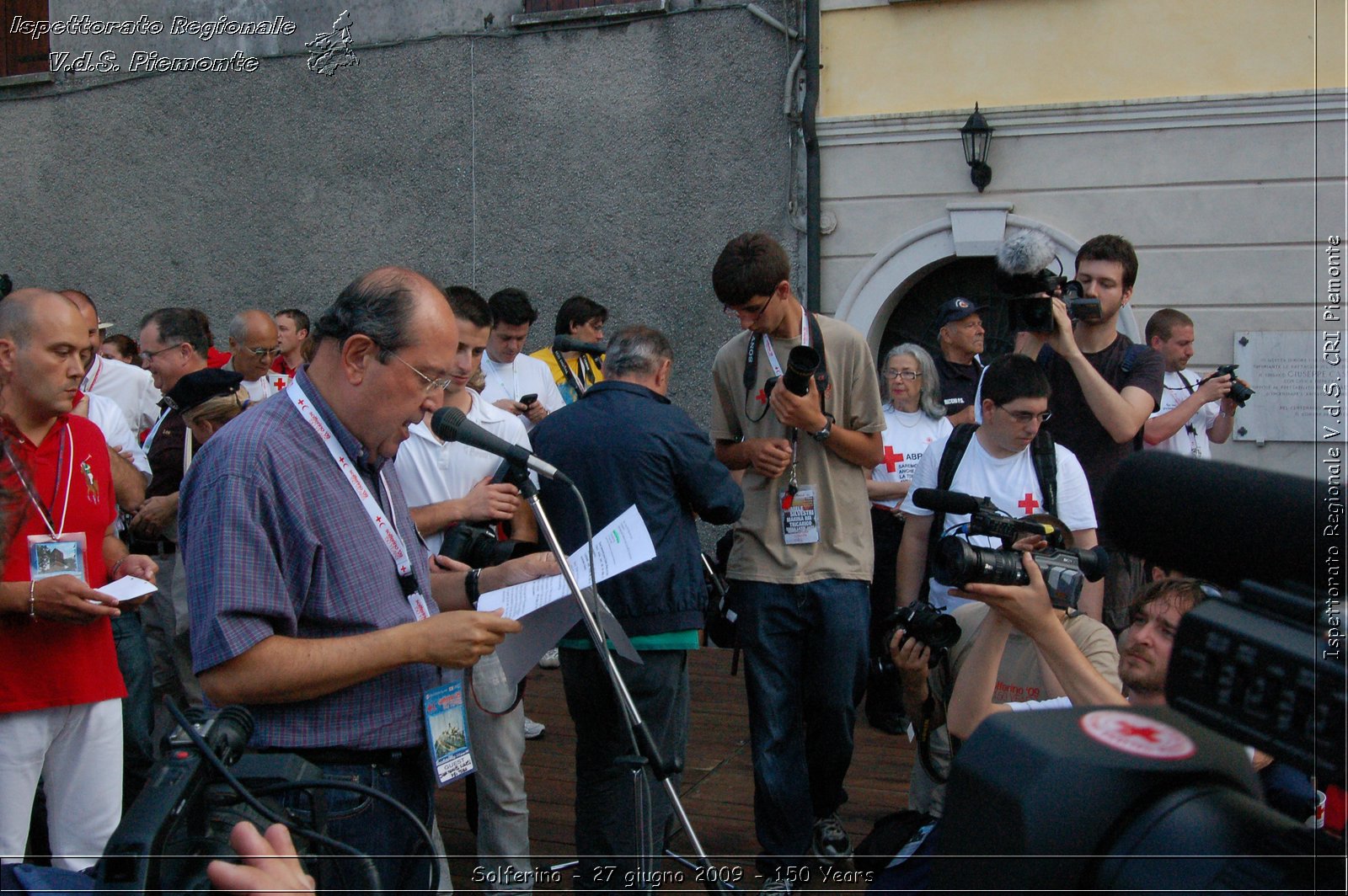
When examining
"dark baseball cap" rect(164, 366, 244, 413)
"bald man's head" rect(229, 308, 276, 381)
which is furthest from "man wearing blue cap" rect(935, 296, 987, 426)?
"bald man's head" rect(229, 308, 276, 381)

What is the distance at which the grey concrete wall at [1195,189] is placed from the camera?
7.50 metres

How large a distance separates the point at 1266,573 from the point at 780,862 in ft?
11.6

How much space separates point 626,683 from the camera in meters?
3.80

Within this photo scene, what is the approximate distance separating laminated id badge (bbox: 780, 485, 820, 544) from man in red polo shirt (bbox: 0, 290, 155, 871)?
2.14m

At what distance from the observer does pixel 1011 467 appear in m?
4.06

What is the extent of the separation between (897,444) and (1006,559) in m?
3.43

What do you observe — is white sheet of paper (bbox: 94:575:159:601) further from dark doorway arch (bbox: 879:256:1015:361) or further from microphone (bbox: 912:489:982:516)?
dark doorway arch (bbox: 879:256:1015:361)

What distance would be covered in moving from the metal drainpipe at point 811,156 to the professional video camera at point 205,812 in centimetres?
723

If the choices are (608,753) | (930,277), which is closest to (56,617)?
(608,753)

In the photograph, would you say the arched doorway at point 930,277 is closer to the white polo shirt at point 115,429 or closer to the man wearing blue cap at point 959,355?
the man wearing blue cap at point 959,355

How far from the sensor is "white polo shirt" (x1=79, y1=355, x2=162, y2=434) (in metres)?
6.43

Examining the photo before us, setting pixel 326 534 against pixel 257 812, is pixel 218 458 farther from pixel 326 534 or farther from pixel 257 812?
pixel 257 812

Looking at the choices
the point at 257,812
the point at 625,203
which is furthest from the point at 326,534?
the point at 625,203

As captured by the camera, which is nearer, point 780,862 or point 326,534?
point 326,534
